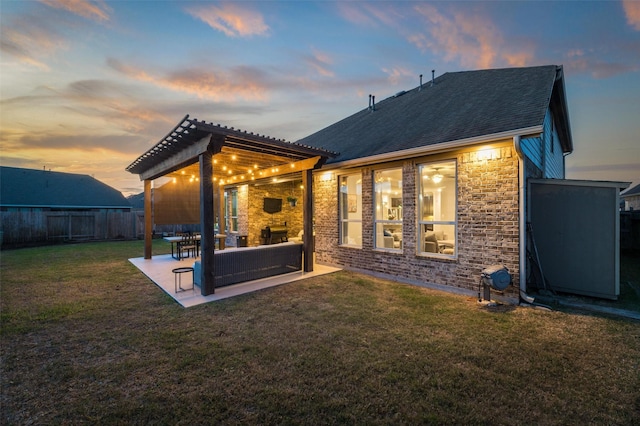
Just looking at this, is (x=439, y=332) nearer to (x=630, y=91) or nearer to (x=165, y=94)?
(x=165, y=94)

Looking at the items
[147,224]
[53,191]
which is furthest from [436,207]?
[53,191]

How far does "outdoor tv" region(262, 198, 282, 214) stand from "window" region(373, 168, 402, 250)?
713 centimetres

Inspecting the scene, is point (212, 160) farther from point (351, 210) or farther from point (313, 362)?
point (313, 362)

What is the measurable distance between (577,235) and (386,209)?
13.3 ft

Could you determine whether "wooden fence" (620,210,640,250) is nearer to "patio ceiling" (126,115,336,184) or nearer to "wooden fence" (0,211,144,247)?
"patio ceiling" (126,115,336,184)

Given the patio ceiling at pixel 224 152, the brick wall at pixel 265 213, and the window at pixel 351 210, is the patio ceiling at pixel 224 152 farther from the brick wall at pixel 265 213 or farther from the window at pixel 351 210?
the brick wall at pixel 265 213

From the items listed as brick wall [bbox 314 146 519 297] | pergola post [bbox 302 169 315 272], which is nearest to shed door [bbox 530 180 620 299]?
brick wall [bbox 314 146 519 297]

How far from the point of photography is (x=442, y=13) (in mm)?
8078

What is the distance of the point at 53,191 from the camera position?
2111cm

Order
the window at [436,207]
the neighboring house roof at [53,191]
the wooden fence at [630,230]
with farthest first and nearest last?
1. the neighboring house roof at [53,191]
2. the wooden fence at [630,230]
3. the window at [436,207]

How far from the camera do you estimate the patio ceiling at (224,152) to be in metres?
5.58

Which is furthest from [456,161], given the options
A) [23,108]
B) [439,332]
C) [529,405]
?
[23,108]

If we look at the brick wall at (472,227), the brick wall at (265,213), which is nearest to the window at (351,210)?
the brick wall at (472,227)

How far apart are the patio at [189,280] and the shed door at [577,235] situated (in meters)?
5.18
